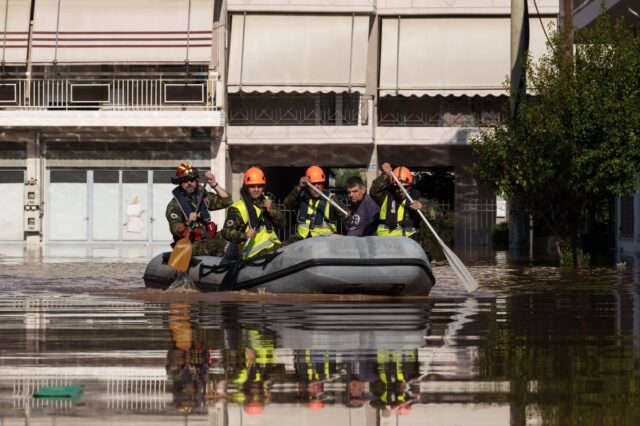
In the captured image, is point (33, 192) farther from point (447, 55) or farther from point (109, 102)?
point (447, 55)

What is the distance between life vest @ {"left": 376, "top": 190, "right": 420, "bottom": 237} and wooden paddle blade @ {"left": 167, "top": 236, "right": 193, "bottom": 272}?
96.9 inches

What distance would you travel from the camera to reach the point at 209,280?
18188 mm

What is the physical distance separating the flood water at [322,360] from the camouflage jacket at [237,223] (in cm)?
71

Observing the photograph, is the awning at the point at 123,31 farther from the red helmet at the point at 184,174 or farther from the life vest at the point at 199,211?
the red helmet at the point at 184,174

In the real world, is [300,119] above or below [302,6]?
below

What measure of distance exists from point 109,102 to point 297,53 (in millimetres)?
6749

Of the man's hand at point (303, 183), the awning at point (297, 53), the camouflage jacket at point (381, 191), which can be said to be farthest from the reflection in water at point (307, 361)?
the awning at point (297, 53)

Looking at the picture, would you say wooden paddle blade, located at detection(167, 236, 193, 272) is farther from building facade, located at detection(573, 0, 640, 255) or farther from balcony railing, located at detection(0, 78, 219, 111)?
balcony railing, located at detection(0, 78, 219, 111)

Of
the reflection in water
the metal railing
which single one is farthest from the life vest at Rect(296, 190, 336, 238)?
the metal railing

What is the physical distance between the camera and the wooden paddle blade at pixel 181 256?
59.9 ft

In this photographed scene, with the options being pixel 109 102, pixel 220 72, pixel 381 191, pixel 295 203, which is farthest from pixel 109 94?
pixel 381 191

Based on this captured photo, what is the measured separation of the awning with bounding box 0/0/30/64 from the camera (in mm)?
47531

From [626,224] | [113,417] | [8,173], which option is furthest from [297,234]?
[8,173]

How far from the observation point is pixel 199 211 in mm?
18922
